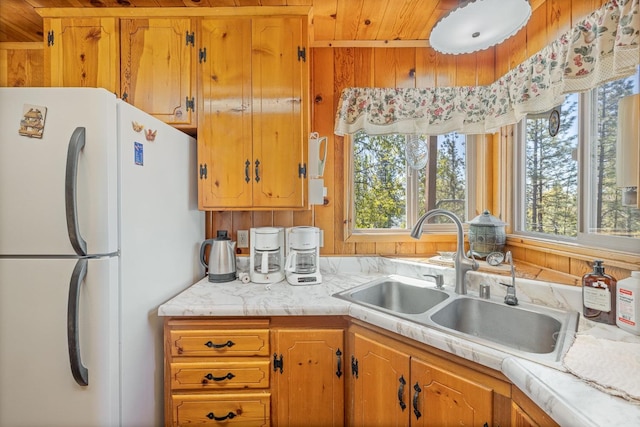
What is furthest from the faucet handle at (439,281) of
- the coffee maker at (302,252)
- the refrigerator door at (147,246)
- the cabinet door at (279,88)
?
the refrigerator door at (147,246)

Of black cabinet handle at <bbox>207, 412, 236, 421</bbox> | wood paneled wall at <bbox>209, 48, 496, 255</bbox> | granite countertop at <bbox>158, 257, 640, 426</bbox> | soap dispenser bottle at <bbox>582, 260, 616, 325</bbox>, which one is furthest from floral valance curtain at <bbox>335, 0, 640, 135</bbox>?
black cabinet handle at <bbox>207, 412, 236, 421</bbox>

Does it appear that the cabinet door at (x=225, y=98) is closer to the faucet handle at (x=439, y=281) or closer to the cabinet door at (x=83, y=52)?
the cabinet door at (x=83, y=52)

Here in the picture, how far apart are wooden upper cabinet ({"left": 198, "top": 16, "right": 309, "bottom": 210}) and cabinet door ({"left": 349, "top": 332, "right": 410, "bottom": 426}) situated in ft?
3.24

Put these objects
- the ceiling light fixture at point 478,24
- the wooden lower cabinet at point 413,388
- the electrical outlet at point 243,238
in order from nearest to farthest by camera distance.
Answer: the wooden lower cabinet at point 413,388, the ceiling light fixture at point 478,24, the electrical outlet at point 243,238

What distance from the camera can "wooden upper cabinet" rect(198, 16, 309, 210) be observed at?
4.89ft

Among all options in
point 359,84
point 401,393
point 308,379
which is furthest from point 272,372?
point 359,84

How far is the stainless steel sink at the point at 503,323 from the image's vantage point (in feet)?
3.51

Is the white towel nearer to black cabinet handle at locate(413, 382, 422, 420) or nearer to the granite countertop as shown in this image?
the granite countertop

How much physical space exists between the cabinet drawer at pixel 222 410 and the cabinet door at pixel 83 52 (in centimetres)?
165

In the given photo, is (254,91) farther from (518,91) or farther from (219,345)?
(518,91)

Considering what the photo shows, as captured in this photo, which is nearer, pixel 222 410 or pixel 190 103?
pixel 222 410

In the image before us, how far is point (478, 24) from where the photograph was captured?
1035 mm

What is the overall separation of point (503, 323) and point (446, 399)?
489mm

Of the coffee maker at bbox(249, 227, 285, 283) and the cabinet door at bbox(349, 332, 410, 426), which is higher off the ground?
the coffee maker at bbox(249, 227, 285, 283)
